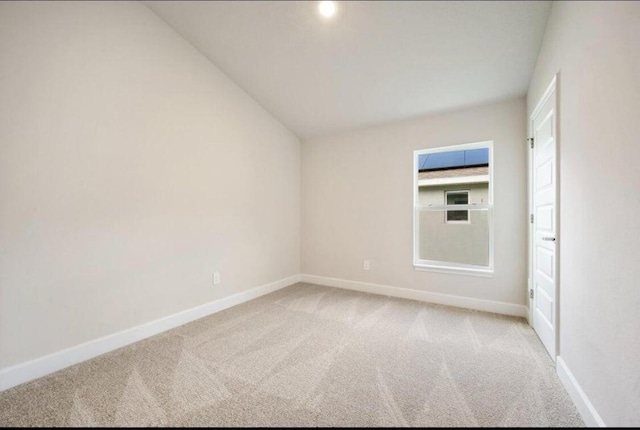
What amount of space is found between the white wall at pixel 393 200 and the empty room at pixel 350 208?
3 centimetres

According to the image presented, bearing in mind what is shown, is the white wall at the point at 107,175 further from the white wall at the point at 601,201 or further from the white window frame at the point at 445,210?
the white wall at the point at 601,201

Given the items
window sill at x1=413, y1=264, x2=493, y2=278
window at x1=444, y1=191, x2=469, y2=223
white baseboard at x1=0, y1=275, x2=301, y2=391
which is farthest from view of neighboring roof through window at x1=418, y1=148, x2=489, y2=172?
white baseboard at x1=0, y1=275, x2=301, y2=391

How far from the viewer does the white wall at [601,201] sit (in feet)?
3.27

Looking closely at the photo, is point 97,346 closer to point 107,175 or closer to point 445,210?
point 107,175

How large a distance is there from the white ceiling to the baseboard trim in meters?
2.13

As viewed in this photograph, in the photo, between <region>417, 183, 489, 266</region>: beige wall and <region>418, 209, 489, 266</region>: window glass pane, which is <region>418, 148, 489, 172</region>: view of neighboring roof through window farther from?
<region>418, 209, 489, 266</region>: window glass pane

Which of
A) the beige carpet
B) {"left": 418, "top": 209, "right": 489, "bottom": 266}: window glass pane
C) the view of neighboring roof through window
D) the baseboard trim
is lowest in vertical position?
the beige carpet

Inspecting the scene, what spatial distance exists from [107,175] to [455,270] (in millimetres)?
3452

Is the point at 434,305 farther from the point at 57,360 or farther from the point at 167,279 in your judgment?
the point at 57,360

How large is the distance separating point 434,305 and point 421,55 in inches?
101

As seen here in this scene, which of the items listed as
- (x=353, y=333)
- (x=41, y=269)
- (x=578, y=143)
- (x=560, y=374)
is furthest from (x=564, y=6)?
(x=41, y=269)

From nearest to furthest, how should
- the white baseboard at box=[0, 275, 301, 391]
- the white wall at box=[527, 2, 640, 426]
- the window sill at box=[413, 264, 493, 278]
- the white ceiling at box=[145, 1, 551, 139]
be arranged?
the white wall at box=[527, 2, 640, 426]
the white baseboard at box=[0, 275, 301, 391]
the white ceiling at box=[145, 1, 551, 139]
the window sill at box=[413, 264, 493, 278]

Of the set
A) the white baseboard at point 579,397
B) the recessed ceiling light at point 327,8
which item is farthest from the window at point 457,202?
the recessed ceiling light at point 327,8

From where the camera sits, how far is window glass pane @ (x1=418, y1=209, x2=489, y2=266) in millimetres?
2982
